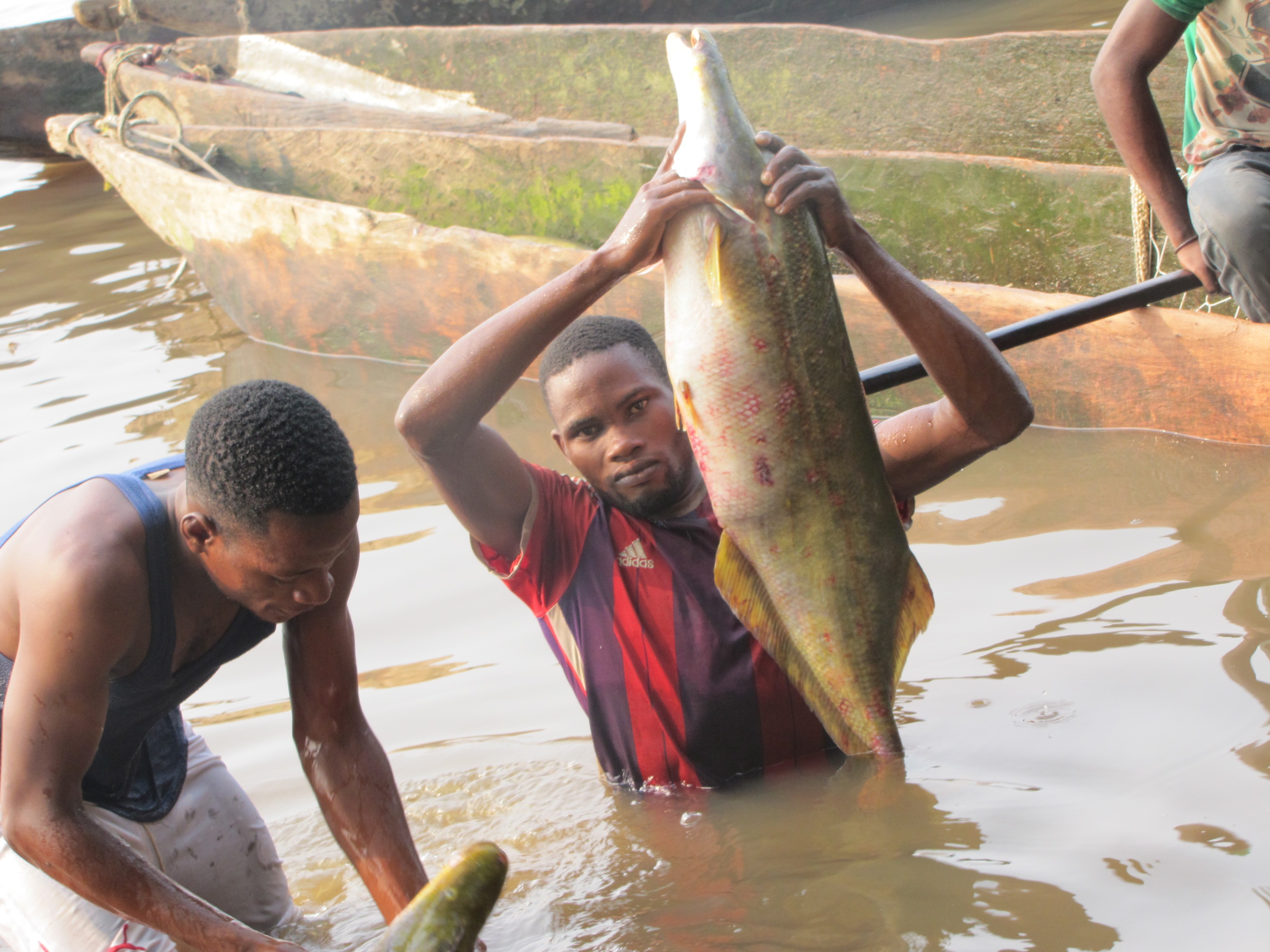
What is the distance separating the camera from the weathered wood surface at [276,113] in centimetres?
767

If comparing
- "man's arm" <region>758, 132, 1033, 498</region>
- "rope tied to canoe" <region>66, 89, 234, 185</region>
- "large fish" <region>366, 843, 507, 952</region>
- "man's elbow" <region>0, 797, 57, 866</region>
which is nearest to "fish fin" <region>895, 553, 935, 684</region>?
"man's arm" <region>758, 132, 1033, 498</region>

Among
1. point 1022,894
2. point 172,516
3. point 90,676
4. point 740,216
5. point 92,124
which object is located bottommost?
point 1022,894

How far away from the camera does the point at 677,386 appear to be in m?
2.14

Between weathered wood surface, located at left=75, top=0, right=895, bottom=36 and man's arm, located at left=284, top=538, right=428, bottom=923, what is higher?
weathered wood surface, located at left=75, top=0, right=895, bottom=36

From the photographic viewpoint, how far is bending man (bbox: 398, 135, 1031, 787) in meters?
2.62

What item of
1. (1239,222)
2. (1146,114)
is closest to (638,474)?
(1239,222)

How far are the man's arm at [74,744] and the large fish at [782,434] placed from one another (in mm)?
1056

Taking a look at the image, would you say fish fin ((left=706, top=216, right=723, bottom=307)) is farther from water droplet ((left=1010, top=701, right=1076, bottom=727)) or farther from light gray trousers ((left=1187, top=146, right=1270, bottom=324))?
light gray trousers ((left=1187, top=146, right=1270, bottom=324))

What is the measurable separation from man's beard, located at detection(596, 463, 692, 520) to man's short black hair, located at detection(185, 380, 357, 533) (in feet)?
2.56

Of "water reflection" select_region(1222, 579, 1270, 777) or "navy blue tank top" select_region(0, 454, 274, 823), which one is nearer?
"navy blue tank top" select_region(0, 454, 274, 823)

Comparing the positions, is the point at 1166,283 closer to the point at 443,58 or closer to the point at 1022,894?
the point at 1022,894

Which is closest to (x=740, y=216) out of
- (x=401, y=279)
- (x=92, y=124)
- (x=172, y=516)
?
(x=172, y=516)

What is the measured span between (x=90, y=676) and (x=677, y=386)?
112cm

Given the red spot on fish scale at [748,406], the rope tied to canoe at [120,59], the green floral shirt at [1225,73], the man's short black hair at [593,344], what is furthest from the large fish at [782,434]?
the rope tied to canoe at [120,59]
